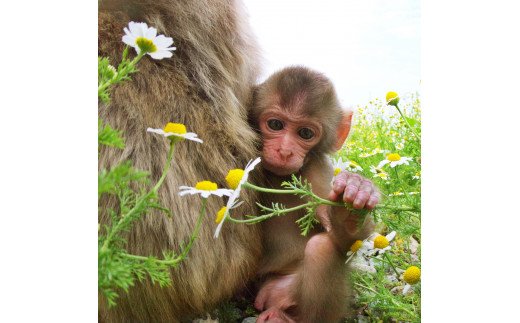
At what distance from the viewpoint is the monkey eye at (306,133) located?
186 centimetres

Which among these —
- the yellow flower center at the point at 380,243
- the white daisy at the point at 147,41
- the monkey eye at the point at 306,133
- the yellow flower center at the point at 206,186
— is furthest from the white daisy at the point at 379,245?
the white daisy at the point at 147,41

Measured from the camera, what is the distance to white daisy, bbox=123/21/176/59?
1352 millimetres

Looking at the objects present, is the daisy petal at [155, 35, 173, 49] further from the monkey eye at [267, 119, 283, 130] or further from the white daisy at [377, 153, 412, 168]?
the white daisy at [377, 153, 412, 168]

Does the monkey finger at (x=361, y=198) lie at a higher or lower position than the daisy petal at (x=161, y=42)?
lower

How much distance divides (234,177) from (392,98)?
0.53 metres

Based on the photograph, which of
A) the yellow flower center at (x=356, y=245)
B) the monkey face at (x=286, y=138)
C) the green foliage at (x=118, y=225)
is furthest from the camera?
the monkey face at (x=286, y=138)

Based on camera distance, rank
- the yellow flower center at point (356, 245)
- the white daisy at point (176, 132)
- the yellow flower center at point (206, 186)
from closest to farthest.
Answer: the white daisy at point (176, 132) < the yellow flower center at point (206, 186) < the yellow flower center at point (356, 245)

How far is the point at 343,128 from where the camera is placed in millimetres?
2008

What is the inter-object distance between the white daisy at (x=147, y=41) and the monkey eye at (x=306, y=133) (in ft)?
1.80

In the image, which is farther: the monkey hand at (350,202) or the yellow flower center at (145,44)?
the monkey hand at (350,202)

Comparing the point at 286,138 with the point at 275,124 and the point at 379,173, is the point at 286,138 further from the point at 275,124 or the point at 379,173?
the point at 379,173

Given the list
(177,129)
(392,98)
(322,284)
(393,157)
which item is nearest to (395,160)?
(393,157)

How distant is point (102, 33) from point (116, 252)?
608 mm

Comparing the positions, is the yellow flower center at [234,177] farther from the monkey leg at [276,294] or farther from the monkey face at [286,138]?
the monkey leg at [276,294]
